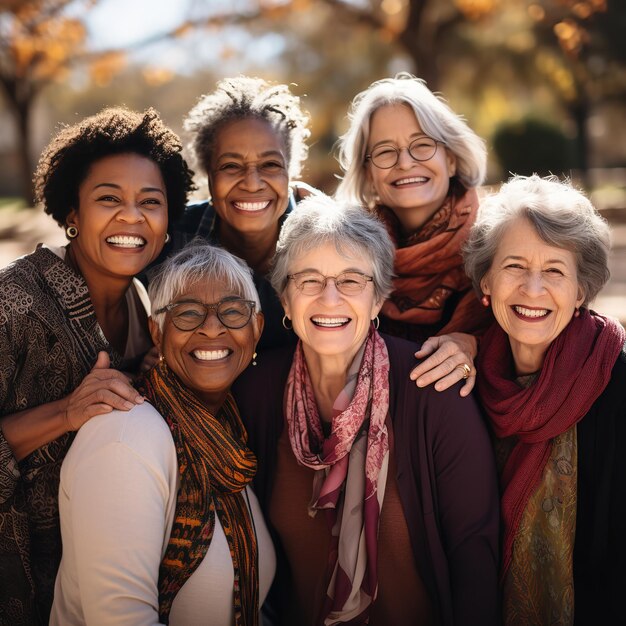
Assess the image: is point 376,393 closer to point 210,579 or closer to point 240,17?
point 210,579

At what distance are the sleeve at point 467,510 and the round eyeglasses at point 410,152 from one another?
1.55 meters

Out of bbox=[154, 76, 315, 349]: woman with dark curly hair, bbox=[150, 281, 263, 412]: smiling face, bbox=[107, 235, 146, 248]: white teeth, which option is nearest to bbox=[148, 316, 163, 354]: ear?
bbox=[150, 281, 263, 412]: smiling face

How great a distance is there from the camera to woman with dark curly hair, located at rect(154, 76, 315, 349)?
3.96 meters

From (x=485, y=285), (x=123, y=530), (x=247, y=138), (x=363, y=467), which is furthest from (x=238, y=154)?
(x=123, y=530)

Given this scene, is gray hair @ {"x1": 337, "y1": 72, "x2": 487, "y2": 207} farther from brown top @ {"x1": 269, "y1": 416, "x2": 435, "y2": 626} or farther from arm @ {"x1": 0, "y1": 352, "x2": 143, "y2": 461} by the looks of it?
arm @ {"x1": 0, "y1": 352, "x2": 143, "y2": 461}

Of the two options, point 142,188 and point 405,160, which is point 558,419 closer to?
point 405,160

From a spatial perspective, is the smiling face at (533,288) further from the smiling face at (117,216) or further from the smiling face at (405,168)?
the smiling face at (117,216)

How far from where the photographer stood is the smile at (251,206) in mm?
3977

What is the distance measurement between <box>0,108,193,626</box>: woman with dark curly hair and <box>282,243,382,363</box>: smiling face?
0.78 meters

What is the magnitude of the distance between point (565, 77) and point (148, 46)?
8.59 meters

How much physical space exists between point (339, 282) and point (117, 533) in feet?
4.34

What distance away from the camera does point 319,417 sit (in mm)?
3232

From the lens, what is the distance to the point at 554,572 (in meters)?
2.95

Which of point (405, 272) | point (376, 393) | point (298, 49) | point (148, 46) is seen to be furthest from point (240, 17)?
point (376, 393)
